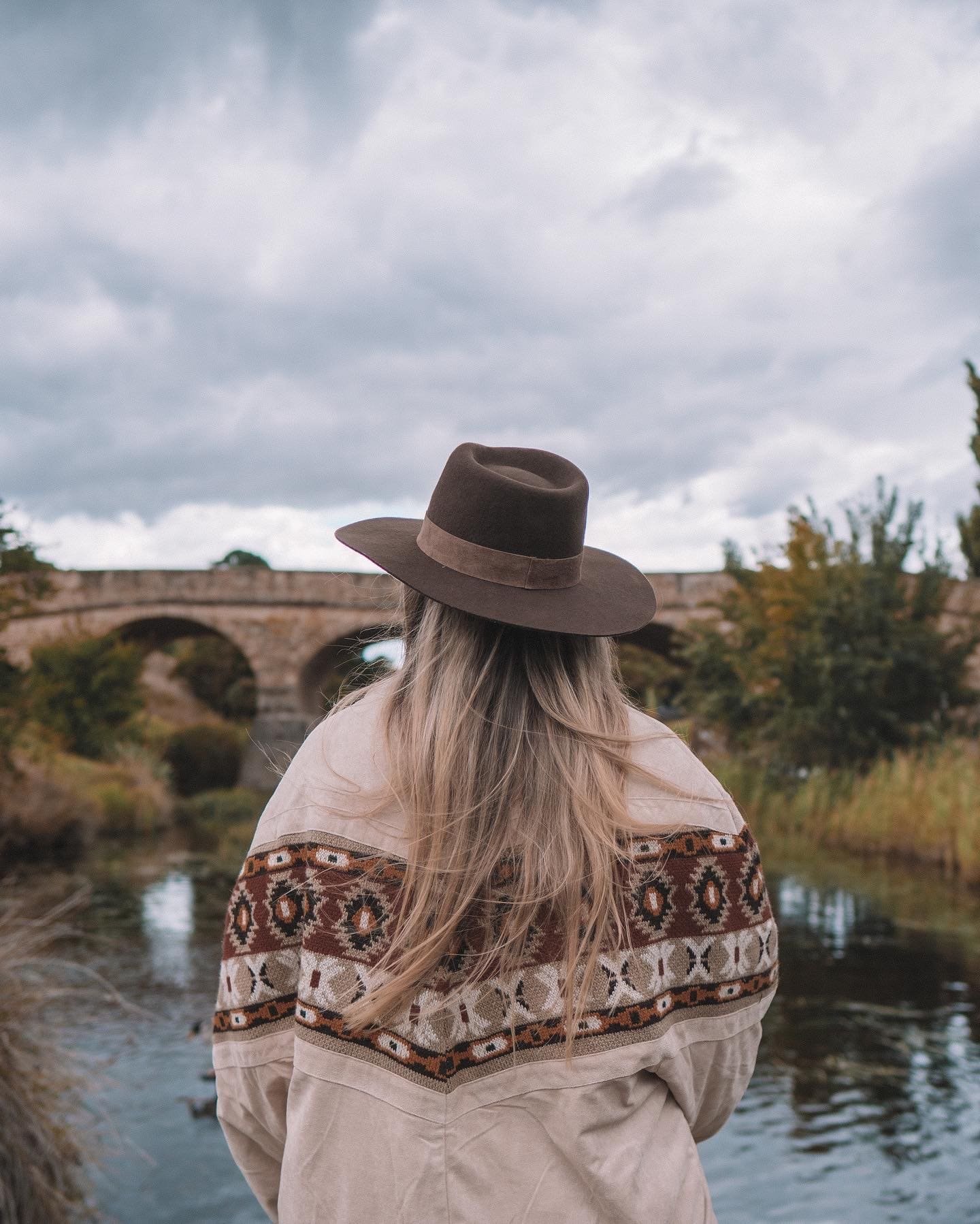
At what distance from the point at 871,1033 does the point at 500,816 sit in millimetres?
5011

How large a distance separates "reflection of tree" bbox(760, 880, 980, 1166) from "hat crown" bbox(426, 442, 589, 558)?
3742 millimetres

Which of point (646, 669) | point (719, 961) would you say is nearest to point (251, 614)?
point (646, 669)

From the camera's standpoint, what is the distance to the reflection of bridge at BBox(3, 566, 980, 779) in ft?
72.3

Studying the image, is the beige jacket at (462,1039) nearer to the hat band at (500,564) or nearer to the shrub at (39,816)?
the hat band at (500,564)

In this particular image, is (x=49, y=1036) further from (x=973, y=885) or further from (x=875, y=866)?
(x=875, y=866)

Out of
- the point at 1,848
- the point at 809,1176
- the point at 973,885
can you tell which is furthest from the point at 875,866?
the point at 1,848

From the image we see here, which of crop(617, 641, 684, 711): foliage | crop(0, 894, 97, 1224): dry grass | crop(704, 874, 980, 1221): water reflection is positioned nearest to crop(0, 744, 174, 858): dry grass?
crop(704, 874, 980, 1221): water reflection

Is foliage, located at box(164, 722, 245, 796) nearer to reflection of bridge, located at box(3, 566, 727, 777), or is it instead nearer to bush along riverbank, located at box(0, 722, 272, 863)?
bush along riverbank, located at box(0, 722, 272, 863)

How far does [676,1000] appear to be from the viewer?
1.35 meters

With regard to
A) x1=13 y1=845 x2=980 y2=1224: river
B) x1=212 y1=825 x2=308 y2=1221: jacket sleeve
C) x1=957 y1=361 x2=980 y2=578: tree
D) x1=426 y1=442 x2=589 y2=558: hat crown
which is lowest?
x1=13 y1=845 x2=980 y2=1224: river

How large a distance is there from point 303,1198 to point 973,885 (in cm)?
847

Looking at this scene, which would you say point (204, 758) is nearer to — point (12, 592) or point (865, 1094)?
point (12, 592)

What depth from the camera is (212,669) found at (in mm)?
33875

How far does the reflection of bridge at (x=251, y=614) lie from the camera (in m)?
22.0
